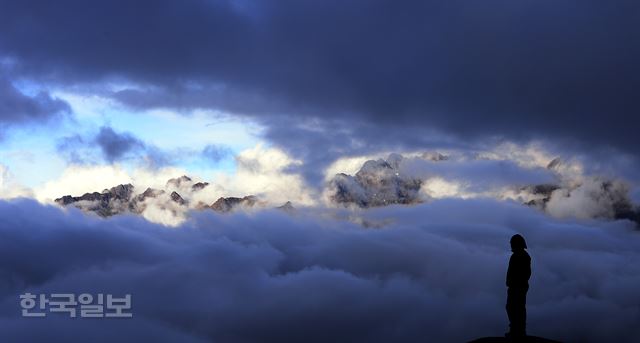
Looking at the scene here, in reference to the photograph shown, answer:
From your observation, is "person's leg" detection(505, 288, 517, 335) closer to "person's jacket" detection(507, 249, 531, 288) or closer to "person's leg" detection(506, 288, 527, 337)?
"person's leg" detection(506, 288, 527, 337)

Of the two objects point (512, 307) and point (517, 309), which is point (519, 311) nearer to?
point (517, 309)

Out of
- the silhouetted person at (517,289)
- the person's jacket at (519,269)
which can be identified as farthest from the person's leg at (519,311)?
the person's jacket at (519,269)

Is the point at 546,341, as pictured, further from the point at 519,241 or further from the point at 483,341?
the point at 519,241

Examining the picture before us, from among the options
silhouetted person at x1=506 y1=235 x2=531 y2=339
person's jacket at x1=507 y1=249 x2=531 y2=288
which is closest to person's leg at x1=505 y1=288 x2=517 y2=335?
silhouetted person at x1=506 y1=235 x2=531 y2=339

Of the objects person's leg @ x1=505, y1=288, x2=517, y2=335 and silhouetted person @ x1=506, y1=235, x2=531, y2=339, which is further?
person's leg @ x1=505, y1=288, x2=517, y2=335

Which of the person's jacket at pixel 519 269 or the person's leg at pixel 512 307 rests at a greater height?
the person's jacket at pixel 519 269

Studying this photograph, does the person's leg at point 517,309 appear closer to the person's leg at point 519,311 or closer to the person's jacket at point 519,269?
the person's leg at point 519,311

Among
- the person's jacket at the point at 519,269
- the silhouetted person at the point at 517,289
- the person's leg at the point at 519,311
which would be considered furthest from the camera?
the person's leg at the point at 519,311

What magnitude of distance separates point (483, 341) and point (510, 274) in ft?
20.2

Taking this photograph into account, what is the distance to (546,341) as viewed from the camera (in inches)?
1425

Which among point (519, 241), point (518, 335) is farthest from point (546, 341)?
point (519, 241)

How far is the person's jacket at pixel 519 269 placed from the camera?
1325 inches

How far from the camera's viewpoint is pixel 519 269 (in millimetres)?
33781

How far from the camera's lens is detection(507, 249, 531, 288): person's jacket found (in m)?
33.7
